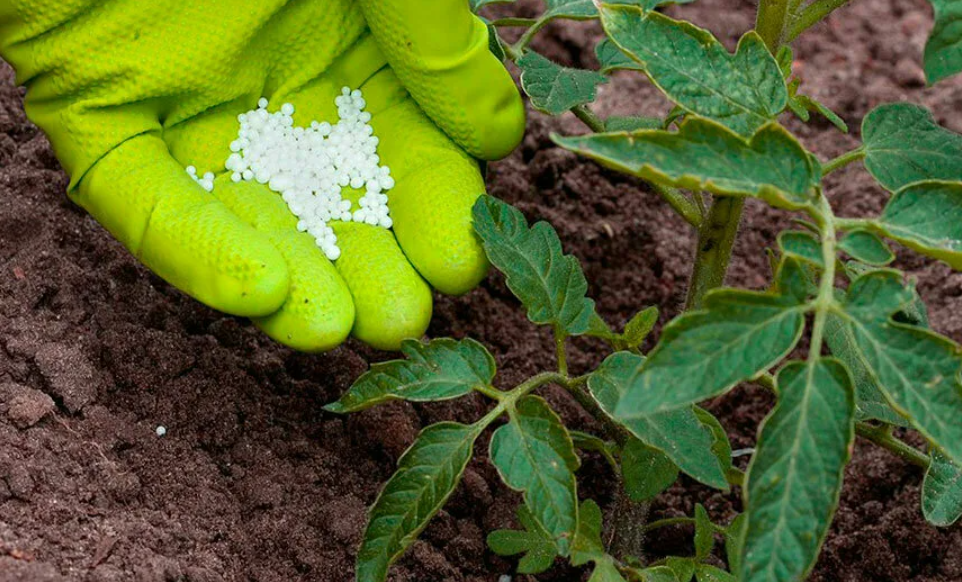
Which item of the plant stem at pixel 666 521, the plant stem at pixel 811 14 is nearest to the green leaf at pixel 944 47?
the plant stem at pixel 811 14

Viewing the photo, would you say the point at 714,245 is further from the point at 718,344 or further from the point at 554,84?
the point at 718,344

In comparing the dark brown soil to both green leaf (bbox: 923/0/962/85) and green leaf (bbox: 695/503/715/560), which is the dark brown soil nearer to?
green leaf (bbox: 695/503/715/560)

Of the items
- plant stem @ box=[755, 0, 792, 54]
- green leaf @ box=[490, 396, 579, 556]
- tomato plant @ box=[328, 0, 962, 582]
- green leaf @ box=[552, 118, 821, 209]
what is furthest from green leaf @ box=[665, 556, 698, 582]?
plant stem @ box=[755, 0, 792, 54]

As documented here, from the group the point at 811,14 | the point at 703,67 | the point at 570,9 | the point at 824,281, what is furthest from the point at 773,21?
the point at 824,281

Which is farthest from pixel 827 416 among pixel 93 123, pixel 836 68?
pixel 836 68

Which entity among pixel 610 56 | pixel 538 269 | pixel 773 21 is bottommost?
pixel 538 269

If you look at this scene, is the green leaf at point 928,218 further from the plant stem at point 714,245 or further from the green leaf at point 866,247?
the plant stem at point 714,245
